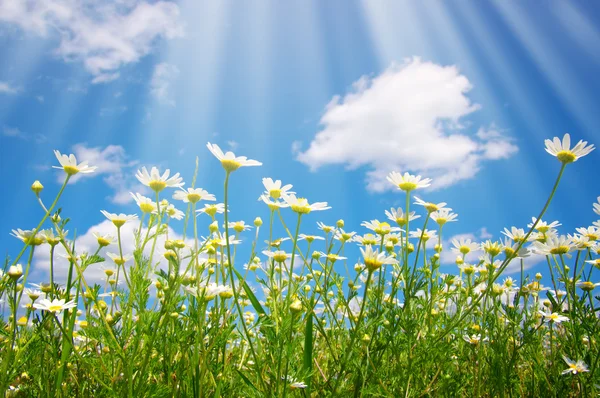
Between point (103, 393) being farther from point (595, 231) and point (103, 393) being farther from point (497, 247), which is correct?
point (595, 231)

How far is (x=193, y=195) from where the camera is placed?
238cm

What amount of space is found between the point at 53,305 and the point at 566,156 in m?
2.83

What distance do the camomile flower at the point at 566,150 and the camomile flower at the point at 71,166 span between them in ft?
8.59

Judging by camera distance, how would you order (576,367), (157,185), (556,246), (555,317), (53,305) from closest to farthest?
(53,305), (157,185), (576,367), (556,246), (555,317)

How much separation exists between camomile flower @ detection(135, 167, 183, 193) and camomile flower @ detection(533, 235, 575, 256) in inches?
91.3

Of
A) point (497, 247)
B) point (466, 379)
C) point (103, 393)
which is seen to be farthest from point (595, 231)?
point (103, 393)

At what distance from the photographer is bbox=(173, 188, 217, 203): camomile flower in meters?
2.38

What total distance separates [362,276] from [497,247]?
3.70 ft

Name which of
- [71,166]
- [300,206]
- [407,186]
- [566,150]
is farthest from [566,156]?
[71,166]

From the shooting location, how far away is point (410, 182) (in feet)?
9.10

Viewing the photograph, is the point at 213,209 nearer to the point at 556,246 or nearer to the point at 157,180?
the point at 157,180

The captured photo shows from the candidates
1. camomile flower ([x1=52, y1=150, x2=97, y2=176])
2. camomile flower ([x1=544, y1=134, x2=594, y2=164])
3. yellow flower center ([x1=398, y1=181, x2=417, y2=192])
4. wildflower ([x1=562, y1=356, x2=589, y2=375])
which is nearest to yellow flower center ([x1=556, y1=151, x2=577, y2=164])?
camomile flower ([x1=544, y1=134, x2=594, y2=164])

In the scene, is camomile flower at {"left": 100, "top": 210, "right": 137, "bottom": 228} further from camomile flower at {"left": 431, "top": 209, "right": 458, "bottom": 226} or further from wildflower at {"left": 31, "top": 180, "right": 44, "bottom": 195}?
camomile flower at {"left": 431, "top": 209, "right": 458, "bottom": 226}

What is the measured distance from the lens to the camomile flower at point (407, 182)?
2.75m
